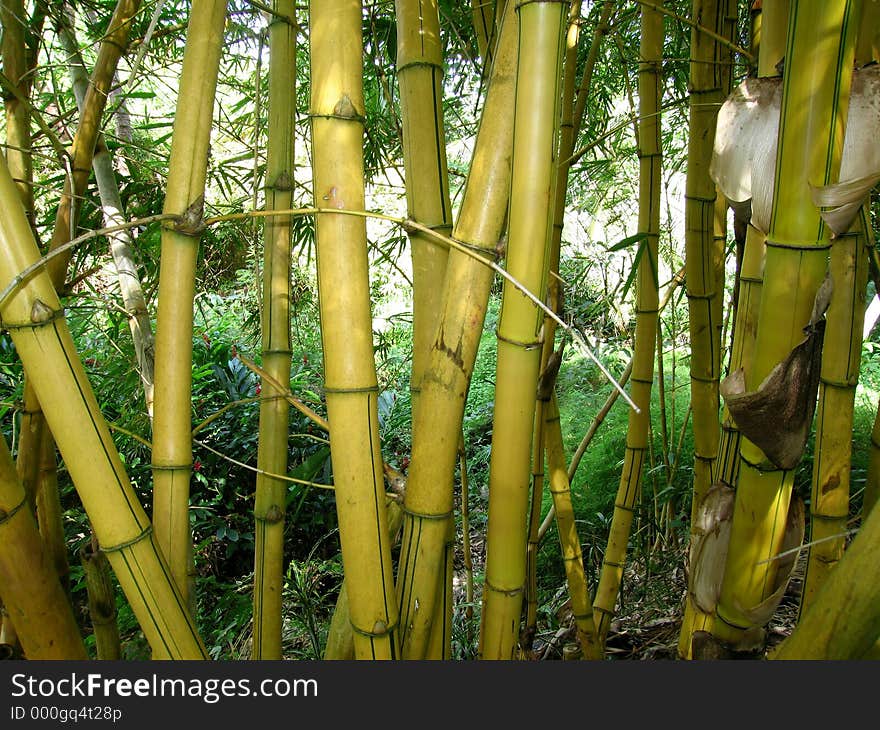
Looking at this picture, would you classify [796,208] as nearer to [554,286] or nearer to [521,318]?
[521,318]

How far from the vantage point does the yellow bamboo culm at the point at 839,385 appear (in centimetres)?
68

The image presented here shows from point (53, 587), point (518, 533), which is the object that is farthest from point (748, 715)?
point (53, 587)

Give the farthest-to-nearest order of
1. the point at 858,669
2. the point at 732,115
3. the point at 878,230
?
the point at 878,230, the point at 732,115, the point at 858,669

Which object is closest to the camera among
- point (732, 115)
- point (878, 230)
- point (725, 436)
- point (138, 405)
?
point (732, 115)

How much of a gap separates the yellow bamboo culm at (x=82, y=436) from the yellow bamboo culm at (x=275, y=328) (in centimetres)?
20

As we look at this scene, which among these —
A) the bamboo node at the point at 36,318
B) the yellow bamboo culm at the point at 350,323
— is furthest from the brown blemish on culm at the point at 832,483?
the bamboo node at the point at 36,318

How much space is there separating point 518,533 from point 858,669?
Result: 10.3 inches

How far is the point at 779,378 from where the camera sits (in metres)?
0.53

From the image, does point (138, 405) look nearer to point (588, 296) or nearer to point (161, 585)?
point (161, 585)

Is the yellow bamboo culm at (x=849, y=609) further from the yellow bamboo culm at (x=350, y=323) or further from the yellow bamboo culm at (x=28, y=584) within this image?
the yellow bamboo culm at (x=28, y=584)

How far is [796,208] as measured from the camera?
511mm

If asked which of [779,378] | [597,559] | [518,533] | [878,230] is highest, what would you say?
[878,230]

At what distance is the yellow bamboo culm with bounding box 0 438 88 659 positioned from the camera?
605mm

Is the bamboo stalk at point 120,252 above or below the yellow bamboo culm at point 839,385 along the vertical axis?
above
